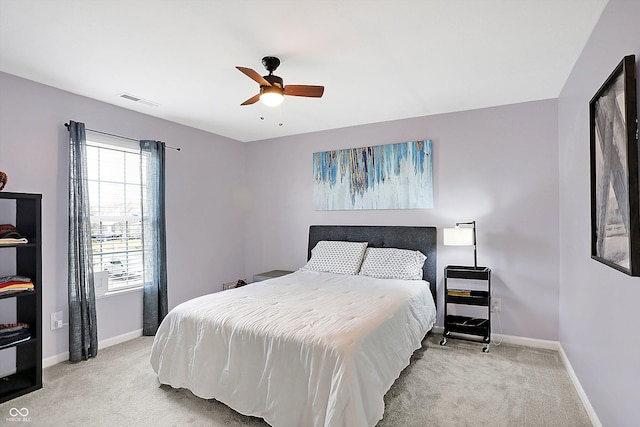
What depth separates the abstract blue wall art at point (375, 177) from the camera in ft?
13.2

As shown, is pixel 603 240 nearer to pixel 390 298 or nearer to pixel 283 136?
pixel 390 298

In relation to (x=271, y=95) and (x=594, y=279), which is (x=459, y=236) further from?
(x=271, y=95)

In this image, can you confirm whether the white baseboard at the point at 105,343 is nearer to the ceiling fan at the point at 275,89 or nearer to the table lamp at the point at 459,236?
the ceiling fan at the point at 275,89

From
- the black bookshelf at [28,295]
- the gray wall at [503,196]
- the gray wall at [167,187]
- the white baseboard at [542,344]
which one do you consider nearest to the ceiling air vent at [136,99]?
the gray wall at [167,187]

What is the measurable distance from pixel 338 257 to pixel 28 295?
2.87 m

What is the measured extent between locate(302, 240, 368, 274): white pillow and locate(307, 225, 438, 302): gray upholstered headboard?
172mm

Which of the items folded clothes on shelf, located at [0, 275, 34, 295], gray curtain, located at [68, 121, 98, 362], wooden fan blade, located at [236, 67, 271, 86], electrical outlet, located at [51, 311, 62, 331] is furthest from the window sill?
wooden fan blade, located at [236, 67, 271, 86]

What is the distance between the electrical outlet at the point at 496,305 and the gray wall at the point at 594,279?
21.6 inches

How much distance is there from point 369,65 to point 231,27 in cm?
110

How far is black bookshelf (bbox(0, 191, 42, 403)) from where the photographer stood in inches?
104

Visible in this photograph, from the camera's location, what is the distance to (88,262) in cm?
328

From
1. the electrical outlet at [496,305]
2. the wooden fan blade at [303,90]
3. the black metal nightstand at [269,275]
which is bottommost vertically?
the electrical outlet at [496,305]

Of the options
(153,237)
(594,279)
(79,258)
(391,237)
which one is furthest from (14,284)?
(594,279)

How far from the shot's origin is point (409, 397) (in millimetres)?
2498
